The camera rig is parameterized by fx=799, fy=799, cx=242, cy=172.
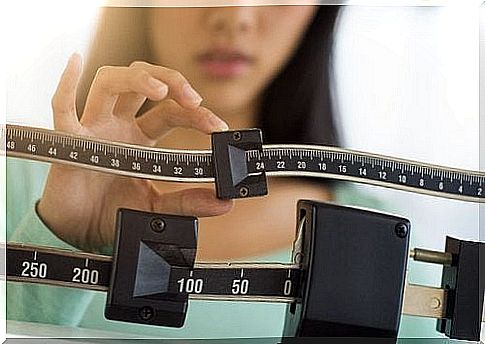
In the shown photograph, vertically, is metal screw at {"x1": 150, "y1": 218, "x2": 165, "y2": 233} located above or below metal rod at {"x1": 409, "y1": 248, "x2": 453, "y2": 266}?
above

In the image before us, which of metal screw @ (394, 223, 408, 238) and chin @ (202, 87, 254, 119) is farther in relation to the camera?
chin @ (202, 87, 254, 119)

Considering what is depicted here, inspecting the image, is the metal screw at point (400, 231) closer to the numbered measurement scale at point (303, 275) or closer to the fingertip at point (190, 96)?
the numbered measurement scale at point (303, 275)

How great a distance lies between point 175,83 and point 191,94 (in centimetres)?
2

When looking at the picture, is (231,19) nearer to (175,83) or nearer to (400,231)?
(175,83)

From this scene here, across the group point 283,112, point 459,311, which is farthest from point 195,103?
point 459,311

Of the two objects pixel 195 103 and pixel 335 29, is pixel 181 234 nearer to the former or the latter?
pixel 195 103

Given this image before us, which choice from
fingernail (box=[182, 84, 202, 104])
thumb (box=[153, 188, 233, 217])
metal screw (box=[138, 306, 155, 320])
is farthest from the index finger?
metal screw (box=[138, 306, 155, 320])

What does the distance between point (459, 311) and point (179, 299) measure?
11.9 inches

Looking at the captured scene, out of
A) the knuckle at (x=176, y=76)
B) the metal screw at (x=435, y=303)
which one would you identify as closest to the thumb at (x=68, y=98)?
the knuckle at (x=176, y=76)

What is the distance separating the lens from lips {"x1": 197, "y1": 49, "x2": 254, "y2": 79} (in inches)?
38.0

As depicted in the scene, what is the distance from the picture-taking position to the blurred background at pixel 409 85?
0.96 m

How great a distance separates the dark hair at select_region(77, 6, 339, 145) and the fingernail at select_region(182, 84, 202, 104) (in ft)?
0.15

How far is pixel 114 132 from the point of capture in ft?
3.10

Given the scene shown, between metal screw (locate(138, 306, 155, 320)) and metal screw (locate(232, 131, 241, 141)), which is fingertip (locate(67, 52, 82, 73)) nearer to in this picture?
metal screw (locate(232, 131, 241, 141))
